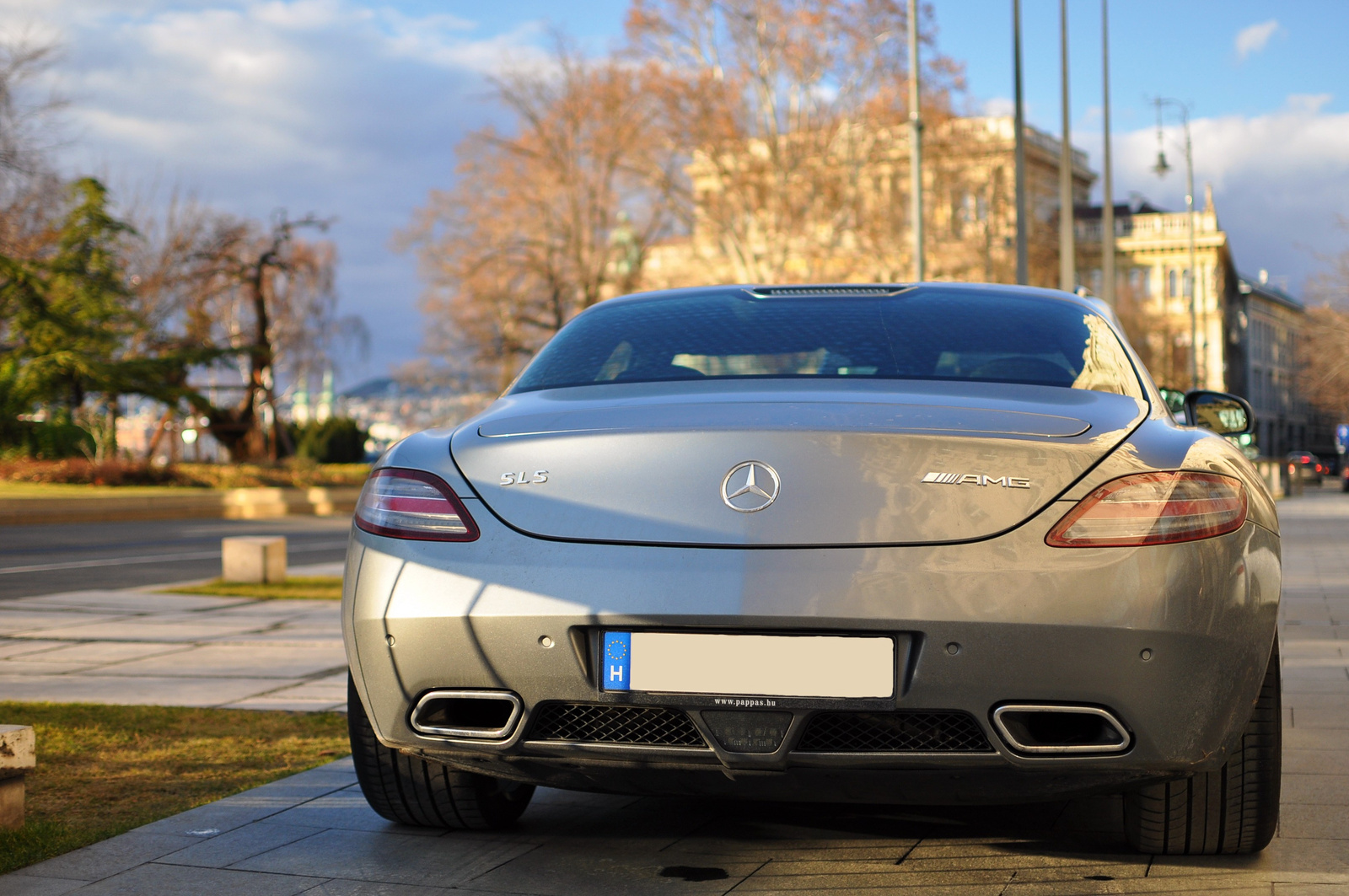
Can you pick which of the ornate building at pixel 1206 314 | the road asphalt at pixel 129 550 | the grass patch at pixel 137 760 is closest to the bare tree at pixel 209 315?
the road asphalt at pixel 129 550

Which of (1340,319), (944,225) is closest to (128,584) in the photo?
(944,225)

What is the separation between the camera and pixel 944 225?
40469 millimetres

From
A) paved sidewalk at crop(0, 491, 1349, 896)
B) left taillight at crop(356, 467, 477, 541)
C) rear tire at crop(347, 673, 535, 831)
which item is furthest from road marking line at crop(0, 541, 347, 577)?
left taillight at crop(356, 467, 477, 541)

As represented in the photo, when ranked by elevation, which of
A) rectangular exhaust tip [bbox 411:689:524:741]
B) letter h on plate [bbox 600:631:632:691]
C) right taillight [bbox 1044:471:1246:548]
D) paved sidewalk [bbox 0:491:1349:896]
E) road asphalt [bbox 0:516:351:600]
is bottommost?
road asphalt [bbox 0:516:351:600]

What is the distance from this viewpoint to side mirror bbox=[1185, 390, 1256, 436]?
5.13 meters

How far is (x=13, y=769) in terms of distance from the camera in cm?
351

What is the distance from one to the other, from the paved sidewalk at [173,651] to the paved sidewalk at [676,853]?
1.82m

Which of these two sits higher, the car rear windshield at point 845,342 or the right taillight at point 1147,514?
the car rear windshield at point 845,342

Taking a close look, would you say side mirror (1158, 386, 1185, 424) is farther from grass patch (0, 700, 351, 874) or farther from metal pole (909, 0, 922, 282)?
metal pole (909, 0, 922, 282)

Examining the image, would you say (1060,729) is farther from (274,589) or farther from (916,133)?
(916,133)

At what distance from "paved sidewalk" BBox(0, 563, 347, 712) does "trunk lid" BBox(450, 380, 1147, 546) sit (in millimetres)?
3059

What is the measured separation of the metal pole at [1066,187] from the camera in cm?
2562

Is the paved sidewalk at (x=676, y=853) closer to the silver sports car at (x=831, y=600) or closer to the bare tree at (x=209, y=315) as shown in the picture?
the silver sports car at (x=831, y=600)

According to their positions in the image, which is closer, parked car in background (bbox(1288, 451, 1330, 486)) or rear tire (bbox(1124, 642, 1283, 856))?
rear tire (bbox(1124, 642, 1283, 856))
